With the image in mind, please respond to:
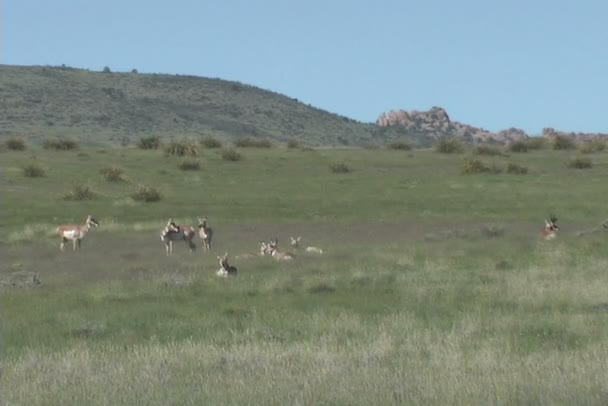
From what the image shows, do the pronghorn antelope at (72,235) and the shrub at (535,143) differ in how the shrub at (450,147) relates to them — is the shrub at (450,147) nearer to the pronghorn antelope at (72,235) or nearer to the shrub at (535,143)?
the shrub at (535,143)

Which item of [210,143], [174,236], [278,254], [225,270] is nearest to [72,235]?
[174,236]

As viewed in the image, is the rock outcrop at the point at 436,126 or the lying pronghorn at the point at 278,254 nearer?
the lying pronghorn at the point at 278,254

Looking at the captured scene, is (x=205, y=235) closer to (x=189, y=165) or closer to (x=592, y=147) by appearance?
(x=189, y=165)

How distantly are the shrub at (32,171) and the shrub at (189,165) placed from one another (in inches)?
269

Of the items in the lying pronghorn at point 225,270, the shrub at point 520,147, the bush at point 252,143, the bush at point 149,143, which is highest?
the shrub at point 520,147

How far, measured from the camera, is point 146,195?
1656 inches

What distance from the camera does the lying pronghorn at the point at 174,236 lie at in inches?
1190

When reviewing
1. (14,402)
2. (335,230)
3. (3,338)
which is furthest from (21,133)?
(14,402)

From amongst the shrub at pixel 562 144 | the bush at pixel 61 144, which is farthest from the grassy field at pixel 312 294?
the shrub at pixel 562 144

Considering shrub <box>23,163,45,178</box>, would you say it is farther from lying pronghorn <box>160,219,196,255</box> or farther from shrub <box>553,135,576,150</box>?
shrub <box>553,135,576,150</box>

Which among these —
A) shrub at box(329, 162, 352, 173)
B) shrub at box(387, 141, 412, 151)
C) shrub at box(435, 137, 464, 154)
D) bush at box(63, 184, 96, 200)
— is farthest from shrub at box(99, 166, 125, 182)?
shrub at box(387, 141, 412, 151)

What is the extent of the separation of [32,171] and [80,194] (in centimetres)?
587

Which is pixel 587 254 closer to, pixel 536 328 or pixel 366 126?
pixel 536 328

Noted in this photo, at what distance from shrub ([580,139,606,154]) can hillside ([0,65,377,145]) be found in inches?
1231
